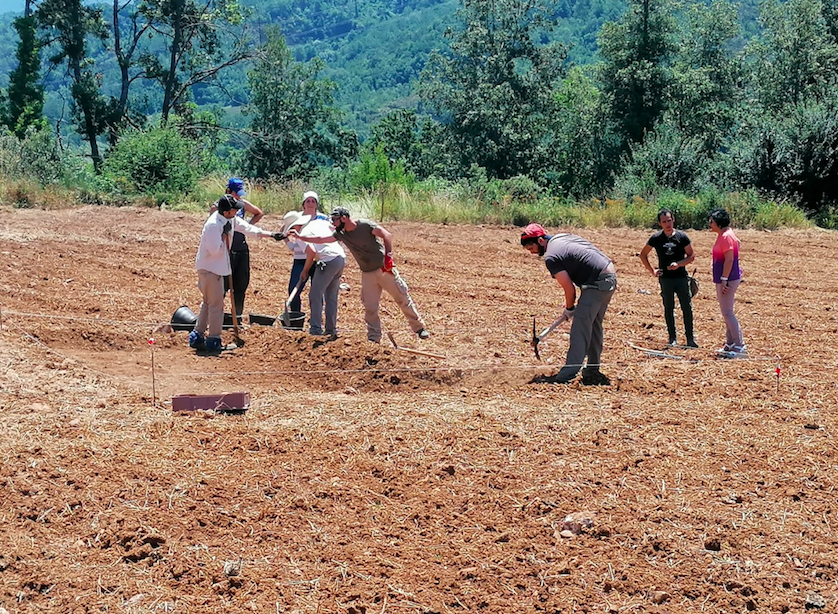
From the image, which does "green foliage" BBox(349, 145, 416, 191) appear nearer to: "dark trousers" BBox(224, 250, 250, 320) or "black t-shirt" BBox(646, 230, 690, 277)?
"dark trousers" BBox(224, 250, 250, 320)

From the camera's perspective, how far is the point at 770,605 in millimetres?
5113

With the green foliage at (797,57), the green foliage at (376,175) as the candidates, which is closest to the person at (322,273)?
the green foliage at (376,175)

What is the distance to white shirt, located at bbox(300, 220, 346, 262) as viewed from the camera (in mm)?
10391

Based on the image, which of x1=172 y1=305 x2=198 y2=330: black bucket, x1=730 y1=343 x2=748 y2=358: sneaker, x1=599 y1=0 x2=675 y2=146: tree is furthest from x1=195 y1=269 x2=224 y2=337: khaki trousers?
x1=599 y1=0 x2=675 y2=146: tree

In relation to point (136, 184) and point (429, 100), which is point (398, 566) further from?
point (429, 100)

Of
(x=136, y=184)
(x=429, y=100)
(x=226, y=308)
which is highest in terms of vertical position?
(x=429, y=100)

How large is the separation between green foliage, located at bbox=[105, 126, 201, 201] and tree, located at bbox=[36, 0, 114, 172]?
46.4ft

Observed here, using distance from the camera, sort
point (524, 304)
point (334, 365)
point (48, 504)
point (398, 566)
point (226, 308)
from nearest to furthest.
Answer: point (398, 566), point (48, 504), point (334, 365), point (226, 308), point (524, 304)

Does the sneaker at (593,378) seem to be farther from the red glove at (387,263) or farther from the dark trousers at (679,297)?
the red glove at (387,263)

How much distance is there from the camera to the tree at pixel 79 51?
40.1 meters

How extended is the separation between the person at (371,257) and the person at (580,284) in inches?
80.8

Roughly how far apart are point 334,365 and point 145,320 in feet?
11.2

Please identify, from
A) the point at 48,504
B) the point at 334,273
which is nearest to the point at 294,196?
the point at 334,273

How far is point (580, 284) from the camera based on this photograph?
28.8 feet
